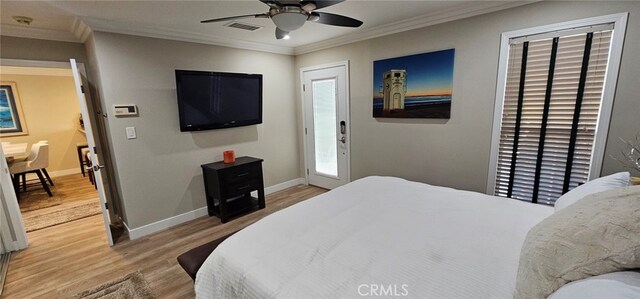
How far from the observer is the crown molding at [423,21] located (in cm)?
242

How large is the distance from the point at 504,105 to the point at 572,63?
1.82 ft

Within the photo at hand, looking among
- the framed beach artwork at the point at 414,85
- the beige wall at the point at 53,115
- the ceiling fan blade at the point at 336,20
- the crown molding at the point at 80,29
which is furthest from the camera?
the beige wall at the point at 53,115

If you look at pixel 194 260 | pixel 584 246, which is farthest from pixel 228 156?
pixel 584 246

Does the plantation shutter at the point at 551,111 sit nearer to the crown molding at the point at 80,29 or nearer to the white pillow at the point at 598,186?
the white pillow at the point at 598,186

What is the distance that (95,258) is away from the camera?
8.44ft

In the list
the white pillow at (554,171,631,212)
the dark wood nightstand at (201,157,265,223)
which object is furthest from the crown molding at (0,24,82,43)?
the white pillow at (554,171,631,212)

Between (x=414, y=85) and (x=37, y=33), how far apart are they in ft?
13.2

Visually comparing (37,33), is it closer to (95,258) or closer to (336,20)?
(95,258)

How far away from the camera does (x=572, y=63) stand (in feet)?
7.22

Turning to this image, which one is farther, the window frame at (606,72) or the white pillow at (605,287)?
the window frame at (606,72)

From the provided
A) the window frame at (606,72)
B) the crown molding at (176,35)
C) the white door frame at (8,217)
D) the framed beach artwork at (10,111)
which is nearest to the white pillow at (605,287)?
the window frame at (606,72)

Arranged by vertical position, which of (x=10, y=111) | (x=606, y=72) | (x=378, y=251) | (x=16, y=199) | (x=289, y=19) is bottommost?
(x=16, y=199)

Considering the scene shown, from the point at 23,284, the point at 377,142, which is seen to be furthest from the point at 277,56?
the point at 23,284

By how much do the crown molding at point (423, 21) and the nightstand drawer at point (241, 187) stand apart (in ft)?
7.04
